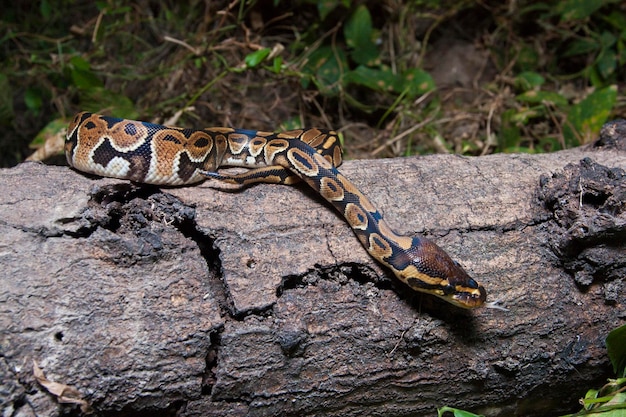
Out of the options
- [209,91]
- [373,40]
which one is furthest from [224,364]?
[373,40]

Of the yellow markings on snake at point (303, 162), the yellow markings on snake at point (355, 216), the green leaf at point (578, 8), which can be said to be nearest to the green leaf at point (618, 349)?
the yellow markings on snake at point (355, 216)

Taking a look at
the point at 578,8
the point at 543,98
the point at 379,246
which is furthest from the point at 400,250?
the point at 578,8

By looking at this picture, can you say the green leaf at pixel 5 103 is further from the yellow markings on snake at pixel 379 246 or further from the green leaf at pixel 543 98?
the green leaf at pixel 543 98

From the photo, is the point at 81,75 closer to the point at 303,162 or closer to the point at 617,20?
the point at 303,162

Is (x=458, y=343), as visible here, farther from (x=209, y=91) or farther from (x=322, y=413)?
(x=209, y=91)

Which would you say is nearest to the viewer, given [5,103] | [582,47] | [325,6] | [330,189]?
[330,189]

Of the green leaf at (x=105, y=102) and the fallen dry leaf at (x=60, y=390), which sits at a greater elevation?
the green leaf at (x=105, y=102)

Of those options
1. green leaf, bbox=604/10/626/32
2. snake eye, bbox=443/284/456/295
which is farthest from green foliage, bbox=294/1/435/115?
snake eye, bbox=443/284/456/295
